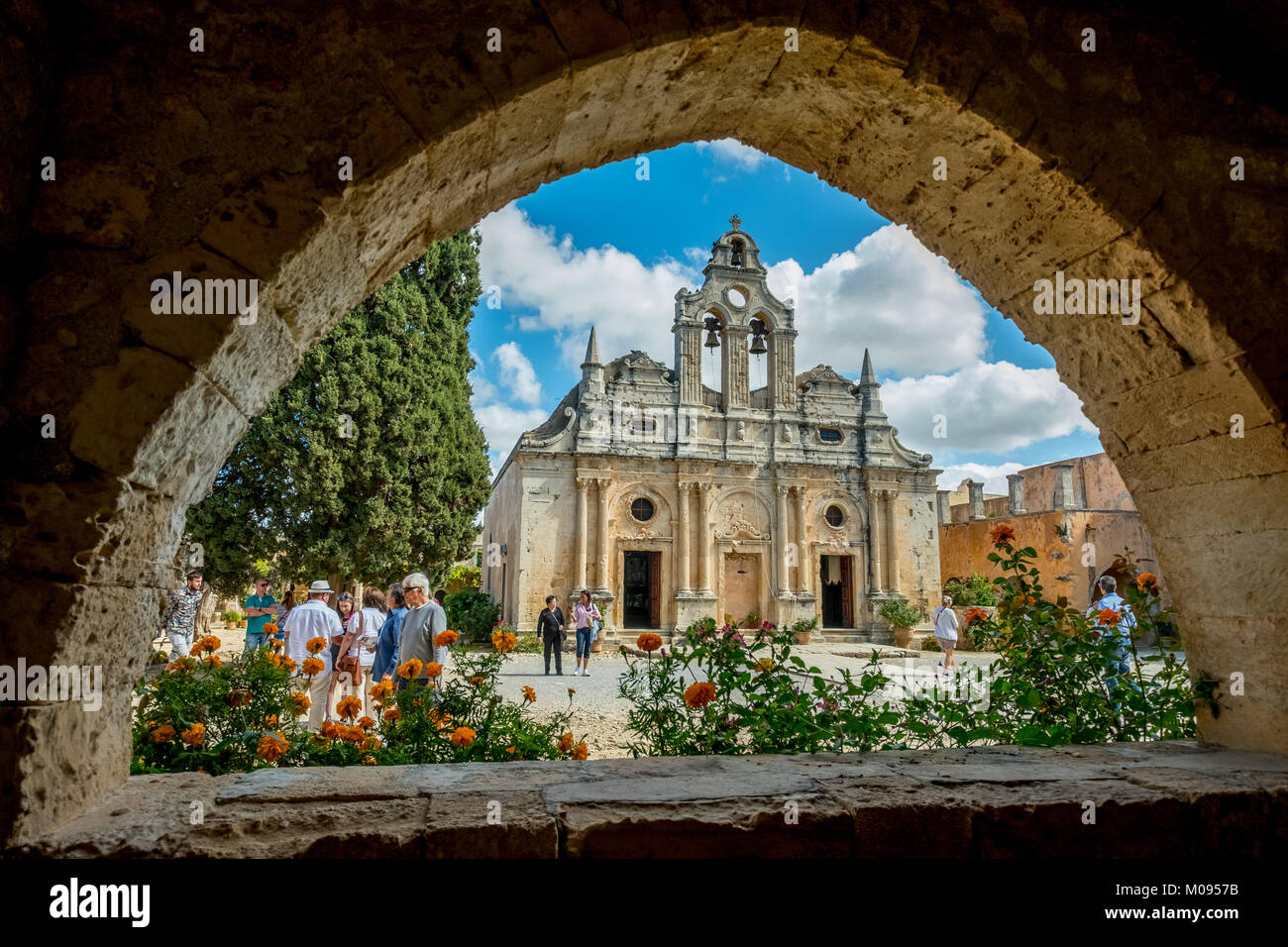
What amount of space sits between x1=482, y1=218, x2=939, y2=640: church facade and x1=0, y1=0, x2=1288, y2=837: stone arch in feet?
56.5

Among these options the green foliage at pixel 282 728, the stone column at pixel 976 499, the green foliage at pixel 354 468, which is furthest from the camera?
the stone column at pixel 976 499

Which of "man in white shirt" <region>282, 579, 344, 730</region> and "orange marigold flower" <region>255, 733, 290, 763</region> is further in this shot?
"man in white shirt" <region>282, 579, 344, 730</region>

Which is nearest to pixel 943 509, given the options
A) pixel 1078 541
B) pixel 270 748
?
pixel 1078 541

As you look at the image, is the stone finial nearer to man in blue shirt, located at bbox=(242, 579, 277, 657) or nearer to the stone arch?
man in blue shirt, located at bbox=(242, 579, 277, 657)

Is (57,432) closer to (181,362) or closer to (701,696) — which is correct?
(181,362)

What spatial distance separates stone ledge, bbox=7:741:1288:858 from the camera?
167cm

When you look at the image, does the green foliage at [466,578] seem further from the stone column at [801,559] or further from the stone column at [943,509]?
the stone column at [943,509]

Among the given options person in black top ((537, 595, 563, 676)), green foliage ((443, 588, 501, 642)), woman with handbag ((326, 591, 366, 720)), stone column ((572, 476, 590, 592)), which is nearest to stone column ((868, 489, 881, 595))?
stone column ((572, 476, 590, 592))

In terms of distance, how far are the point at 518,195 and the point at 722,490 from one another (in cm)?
1890

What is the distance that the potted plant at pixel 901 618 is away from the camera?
2086cm

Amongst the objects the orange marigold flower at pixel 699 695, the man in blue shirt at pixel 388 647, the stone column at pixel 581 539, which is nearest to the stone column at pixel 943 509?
the stone column at pixel 581 539

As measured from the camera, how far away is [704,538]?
20719 millimetres

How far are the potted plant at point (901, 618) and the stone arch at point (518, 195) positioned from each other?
1919 cm
